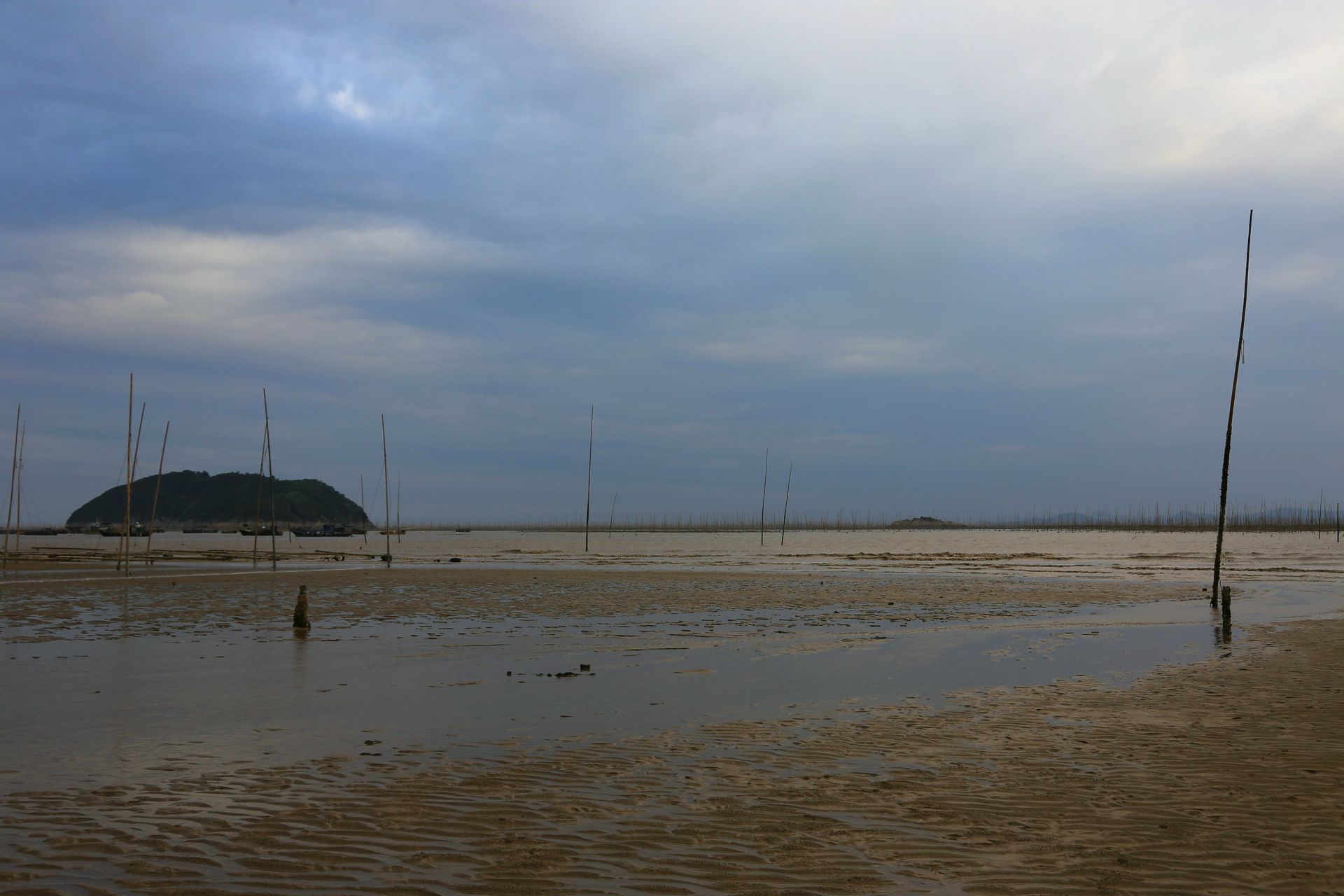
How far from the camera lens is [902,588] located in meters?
35.1

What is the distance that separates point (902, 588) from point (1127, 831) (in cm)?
2906

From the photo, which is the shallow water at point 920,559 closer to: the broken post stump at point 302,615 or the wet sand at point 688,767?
the broken post stump at point 302,615

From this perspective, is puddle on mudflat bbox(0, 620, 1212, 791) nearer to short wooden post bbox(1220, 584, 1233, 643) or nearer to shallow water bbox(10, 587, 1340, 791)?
shallow water bbox(10, 587, 1340, 791)

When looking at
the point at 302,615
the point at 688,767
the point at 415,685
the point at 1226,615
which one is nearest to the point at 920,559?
the point at 1226,615

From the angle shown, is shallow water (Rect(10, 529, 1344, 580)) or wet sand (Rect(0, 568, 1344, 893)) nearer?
wet sand (Rect(0, 568, 1344, 893))

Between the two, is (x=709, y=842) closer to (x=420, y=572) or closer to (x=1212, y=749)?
Answer: (x=1212, y=749)

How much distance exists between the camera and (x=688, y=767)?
873 centimetres

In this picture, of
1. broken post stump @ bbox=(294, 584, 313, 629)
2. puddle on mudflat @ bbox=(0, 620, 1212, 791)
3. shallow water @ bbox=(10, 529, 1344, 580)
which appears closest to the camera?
puddle on mudflat @ bbox=(0, 620, 1212, 791)

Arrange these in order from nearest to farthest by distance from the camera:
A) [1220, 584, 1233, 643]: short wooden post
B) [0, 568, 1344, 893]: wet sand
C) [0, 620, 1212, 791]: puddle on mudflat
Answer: [0, 568, 1344, 893]: wet sand < [0, 620, 1212, 791]: puddle on mudflat < [1220, 584, 1233, 643]: short wooden post

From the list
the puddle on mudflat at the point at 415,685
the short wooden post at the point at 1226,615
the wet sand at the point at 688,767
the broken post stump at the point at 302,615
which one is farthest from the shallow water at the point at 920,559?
the wet sand at the point at 688,767

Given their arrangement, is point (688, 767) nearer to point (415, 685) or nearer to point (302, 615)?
point (415, 685)

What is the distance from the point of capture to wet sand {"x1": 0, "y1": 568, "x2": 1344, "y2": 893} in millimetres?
5926

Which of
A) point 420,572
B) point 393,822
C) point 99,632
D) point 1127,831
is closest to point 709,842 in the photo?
point 393,822

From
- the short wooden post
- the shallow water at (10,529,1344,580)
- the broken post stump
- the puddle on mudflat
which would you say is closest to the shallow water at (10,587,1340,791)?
the puddle on mudflat
